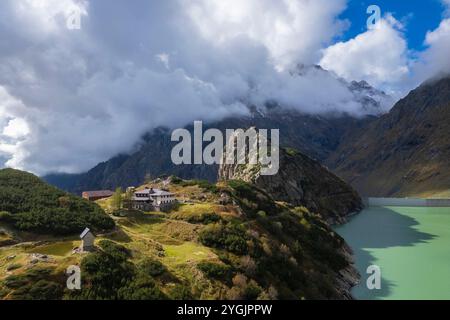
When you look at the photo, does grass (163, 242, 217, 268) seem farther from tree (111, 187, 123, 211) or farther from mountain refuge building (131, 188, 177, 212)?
tree (111, 187, 123, 211)

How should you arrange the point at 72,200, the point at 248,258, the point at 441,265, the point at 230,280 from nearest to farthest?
1. the point at 230,280
2. the point at 248,258
3. the point at 72,200
4. the point at 441,265

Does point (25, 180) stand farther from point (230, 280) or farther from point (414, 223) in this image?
point (414, 223)

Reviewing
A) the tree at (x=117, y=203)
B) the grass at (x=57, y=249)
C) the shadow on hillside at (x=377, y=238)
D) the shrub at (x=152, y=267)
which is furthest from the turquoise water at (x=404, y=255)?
the tree at (x=117, y=203)

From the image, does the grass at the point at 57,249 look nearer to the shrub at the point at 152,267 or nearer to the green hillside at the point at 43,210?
the green hillside at the point at 43,210

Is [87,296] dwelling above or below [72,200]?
below

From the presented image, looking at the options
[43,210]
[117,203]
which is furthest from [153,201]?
[43,210]
